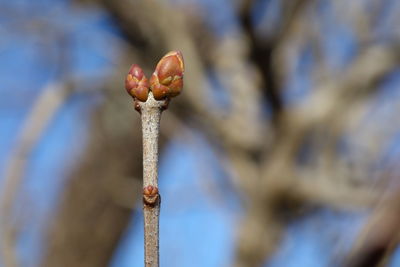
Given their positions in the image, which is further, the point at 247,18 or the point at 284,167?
the point at 284,167

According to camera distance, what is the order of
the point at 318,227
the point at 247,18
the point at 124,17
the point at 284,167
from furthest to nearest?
1. the point at 318,227
2. the point at 124,17
3. the point at 284,167
4. the point at 247,18

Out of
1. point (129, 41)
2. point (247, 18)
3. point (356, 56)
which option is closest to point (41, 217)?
point (129, 41)

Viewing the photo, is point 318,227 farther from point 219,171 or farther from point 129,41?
point 129,41

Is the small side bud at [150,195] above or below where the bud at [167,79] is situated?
below

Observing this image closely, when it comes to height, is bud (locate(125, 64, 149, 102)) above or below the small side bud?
above
